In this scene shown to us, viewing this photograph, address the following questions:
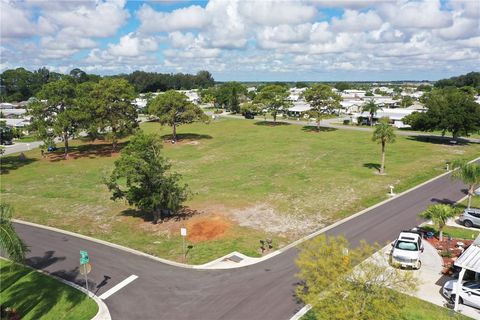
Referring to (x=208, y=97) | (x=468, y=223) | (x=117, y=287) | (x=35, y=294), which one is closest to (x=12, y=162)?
(x=35, y=294)

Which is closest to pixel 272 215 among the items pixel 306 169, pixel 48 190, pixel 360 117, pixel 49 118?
pixel 306 169

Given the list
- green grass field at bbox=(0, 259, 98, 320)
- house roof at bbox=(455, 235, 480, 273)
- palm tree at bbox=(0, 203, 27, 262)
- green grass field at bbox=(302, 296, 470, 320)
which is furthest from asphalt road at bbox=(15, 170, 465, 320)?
house roof at bbox=(455, 235, 480, 273)

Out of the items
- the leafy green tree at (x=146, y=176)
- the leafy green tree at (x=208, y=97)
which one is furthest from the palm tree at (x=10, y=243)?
the leafy green tree at (x=208, y=97)

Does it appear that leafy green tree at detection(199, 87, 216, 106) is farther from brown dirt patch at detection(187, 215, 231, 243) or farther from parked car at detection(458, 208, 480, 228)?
parked car at detection(458, 208, 480, 228)

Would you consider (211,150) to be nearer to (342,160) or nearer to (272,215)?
(342,160)

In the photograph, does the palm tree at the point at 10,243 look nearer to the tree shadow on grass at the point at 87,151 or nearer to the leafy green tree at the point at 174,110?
the tree shadow on grass at the point at 87,151
